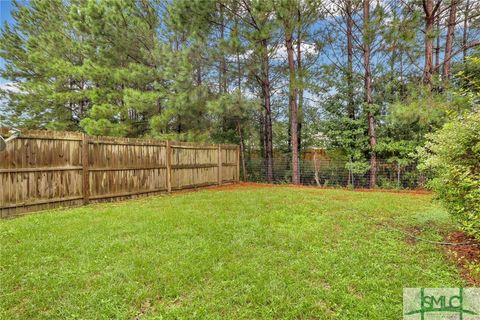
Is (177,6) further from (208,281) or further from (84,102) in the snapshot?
(208,281)

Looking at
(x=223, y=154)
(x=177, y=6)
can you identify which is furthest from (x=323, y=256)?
(x=177, y=6)

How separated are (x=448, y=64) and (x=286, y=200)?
8.80 meters

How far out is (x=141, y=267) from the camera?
2771 mm

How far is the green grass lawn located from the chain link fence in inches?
208

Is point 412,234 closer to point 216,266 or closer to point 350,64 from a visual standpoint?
point 216,266

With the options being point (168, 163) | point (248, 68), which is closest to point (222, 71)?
point (248, 68)

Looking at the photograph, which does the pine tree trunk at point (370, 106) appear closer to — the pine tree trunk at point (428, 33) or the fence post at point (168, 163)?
the pine tree trunk at point (428, 33)

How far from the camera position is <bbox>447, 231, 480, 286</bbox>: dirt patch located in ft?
8.47

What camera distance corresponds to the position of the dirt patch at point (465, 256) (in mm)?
2582

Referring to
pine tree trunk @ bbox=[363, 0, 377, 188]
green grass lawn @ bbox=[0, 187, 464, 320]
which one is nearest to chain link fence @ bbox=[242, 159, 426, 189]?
pine tree trunk @ bbox=[363, 0, 377, 188]

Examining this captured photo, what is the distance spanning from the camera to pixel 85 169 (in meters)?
6.15

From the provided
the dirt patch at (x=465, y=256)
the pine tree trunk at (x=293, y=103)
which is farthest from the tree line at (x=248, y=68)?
the dirt patch at (x=465, y=256)

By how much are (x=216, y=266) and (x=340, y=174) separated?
340 inches

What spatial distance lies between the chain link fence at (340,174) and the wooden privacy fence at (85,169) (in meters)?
3.53
